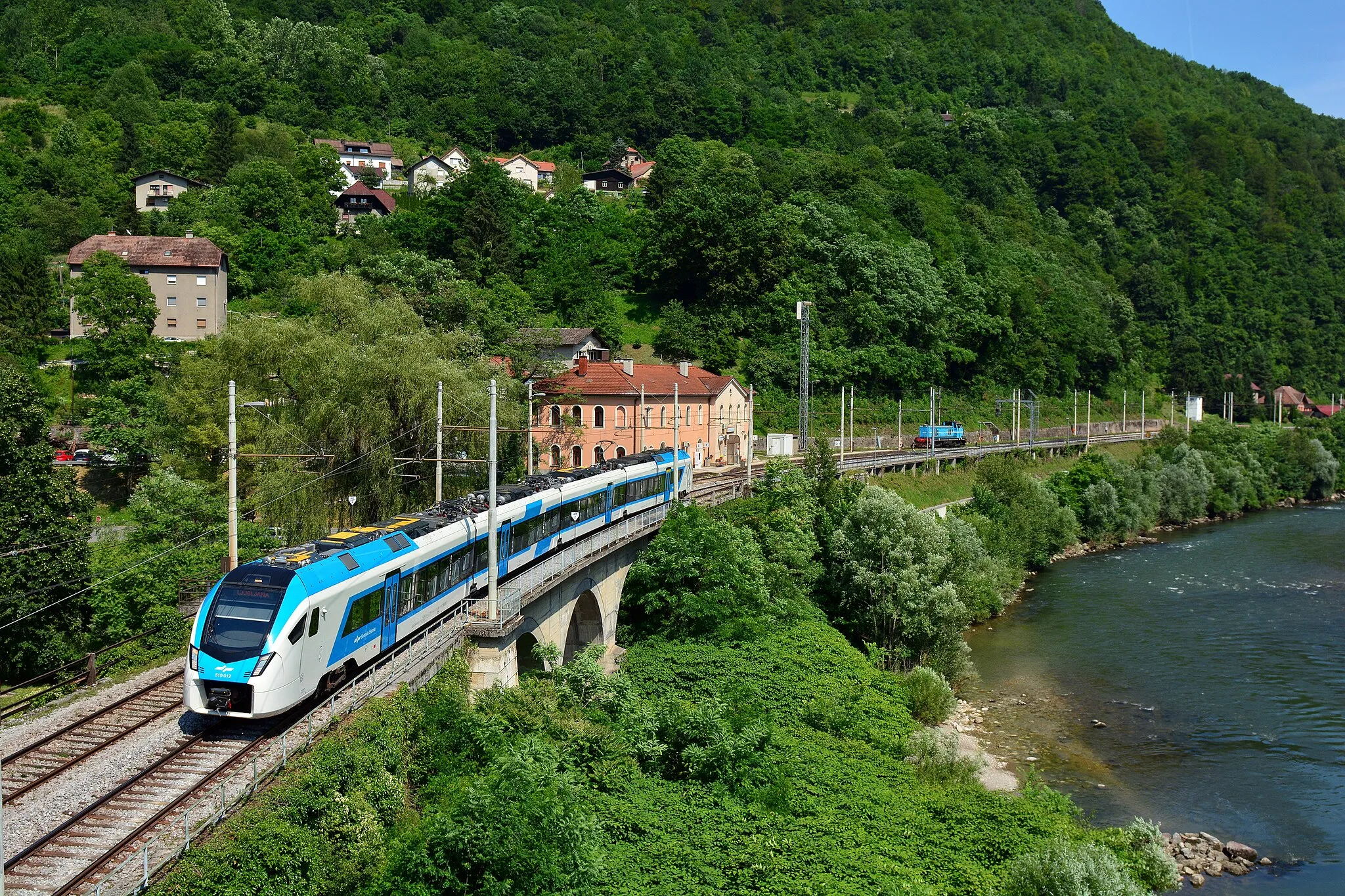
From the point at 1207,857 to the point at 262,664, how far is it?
23930 mm

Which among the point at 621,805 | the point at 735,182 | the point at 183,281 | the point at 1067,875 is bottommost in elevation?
the point at 1067,875

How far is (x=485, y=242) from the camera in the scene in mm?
82938

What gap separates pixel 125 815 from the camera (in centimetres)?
1543

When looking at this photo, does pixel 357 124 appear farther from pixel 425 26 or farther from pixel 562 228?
pixel 562 228

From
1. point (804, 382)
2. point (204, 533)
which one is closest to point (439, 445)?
point (204, 533)

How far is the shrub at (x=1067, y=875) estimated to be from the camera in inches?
792

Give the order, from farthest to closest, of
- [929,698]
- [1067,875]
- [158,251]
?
[158,251], [929,698], [1067,875]

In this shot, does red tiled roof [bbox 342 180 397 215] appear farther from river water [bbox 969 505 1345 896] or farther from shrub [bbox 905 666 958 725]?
shrub [bbox 905 666 958 725]

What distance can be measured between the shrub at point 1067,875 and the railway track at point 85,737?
1735 cm

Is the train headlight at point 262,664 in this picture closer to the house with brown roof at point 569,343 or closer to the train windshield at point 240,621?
the train windshield at point 240,621

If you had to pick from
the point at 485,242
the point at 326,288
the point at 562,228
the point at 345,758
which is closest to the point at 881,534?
the point at 326,288

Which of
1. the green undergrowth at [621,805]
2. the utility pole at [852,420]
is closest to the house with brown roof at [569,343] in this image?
the utility pole at [852,420]

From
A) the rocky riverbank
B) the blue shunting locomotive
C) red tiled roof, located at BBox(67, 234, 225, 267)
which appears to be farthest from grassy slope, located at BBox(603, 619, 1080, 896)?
red tiled roof, located at BBox(67, 234, 225, 267)

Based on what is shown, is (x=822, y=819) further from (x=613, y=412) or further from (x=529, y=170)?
(x=529, y=170)
